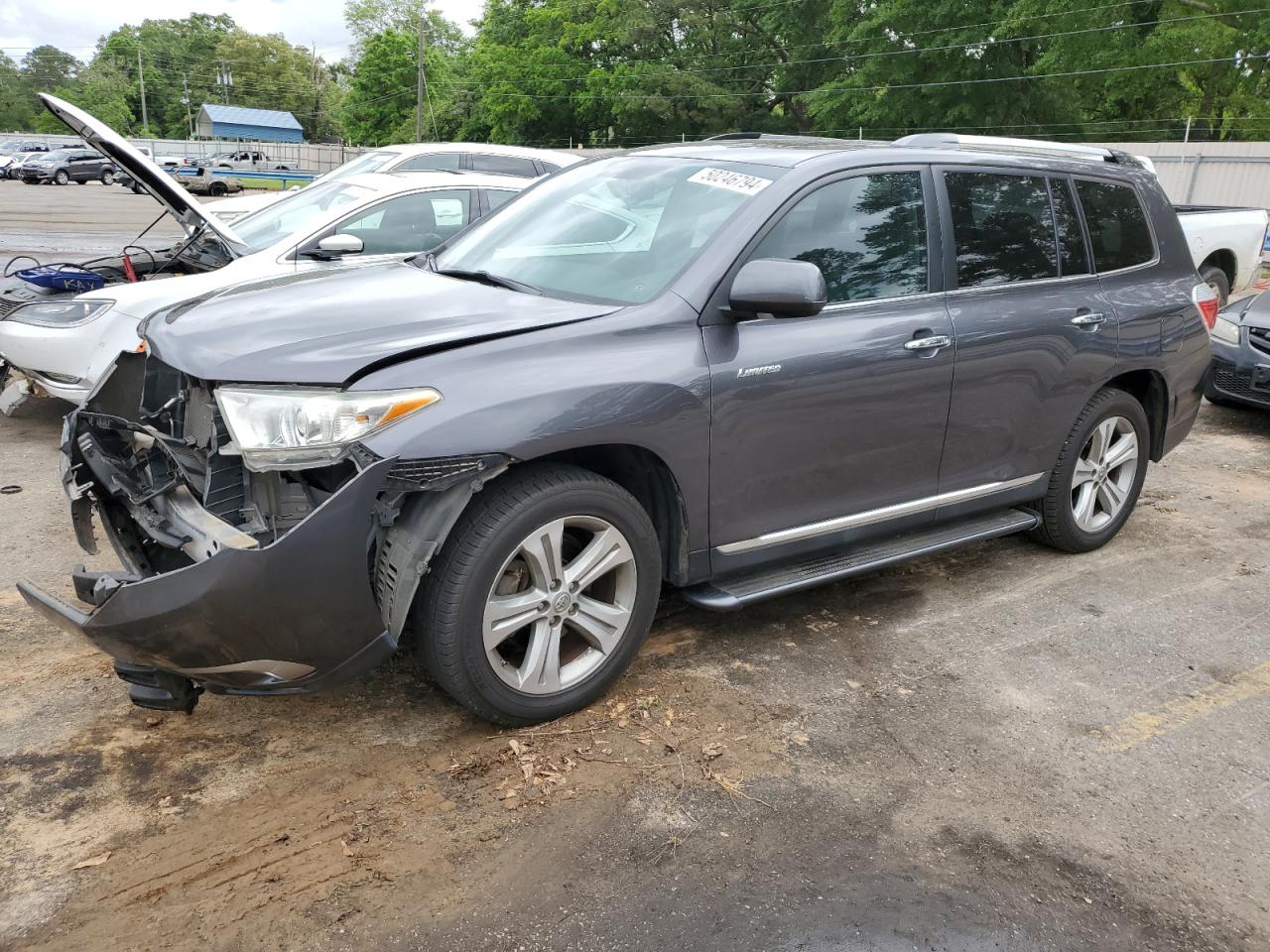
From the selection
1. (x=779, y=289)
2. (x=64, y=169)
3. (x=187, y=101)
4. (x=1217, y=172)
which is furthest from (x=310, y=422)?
(x=187, y=101)

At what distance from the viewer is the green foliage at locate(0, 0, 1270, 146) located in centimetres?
3553

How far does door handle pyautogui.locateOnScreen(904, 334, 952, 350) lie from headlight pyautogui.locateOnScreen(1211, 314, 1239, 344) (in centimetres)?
555

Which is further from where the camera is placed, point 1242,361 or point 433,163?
point 433,163

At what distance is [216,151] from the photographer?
64.4m

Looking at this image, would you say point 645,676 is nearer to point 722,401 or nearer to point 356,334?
point 722,401

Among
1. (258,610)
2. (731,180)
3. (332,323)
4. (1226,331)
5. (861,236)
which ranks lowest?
(258,610)

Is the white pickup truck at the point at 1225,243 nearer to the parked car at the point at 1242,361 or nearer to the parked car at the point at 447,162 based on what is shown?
the parked car at the point at 1242,361

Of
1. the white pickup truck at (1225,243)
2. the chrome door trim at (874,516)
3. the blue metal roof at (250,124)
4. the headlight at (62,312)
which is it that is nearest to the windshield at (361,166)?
the headlight at (62,312)

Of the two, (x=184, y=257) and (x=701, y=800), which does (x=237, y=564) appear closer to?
(x=701, y=800)

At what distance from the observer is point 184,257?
682cm

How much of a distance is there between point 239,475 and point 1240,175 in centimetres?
2763

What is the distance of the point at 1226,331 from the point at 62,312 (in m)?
8.51

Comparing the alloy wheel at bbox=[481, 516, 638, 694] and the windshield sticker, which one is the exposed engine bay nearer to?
the windshield sticker

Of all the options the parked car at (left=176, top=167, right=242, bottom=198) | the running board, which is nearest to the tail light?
the running board
